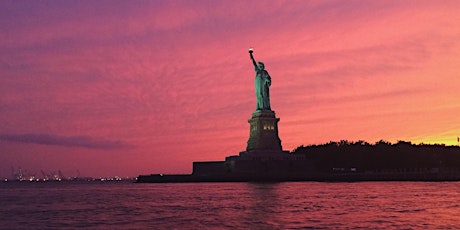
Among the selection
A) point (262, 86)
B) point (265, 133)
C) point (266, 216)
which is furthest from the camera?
point (262, 86)

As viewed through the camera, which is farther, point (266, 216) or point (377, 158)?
point (377, 158)

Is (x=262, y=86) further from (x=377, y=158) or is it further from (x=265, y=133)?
(x=377, y=158)

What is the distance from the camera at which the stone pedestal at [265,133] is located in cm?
8731

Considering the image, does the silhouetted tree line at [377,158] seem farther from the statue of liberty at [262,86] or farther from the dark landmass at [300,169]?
the statue of liberty at [262,86]

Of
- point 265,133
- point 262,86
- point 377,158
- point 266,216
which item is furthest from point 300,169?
point 266,216

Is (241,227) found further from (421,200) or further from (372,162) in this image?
(372,162)

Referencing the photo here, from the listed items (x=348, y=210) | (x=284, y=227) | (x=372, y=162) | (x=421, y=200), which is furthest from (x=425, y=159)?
(x=284, y=227)

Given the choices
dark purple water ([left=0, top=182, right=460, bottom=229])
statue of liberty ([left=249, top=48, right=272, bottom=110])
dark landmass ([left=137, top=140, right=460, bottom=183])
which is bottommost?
dark purple water ([left=0, top=182, right=460, bottom=229])

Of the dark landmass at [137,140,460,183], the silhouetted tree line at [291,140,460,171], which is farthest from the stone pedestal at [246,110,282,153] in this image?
the silhouetted tree line at [291,140,460,171]

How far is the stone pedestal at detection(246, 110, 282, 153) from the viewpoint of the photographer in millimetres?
87312

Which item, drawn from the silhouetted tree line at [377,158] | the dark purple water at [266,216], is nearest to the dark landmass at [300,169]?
the silhouetted tree line at [377,158]

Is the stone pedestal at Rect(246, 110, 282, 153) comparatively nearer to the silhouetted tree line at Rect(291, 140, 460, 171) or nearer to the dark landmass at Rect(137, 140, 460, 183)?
the dark landmass at Rect(137, 140, 460, 183)

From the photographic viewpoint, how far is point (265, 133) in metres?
87.5

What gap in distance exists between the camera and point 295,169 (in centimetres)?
9112
